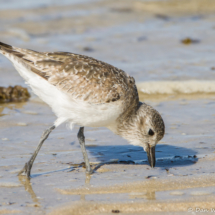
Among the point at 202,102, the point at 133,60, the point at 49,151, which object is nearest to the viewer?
the point at 49,151

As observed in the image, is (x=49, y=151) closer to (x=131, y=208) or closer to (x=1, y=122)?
(x=1, y=122)

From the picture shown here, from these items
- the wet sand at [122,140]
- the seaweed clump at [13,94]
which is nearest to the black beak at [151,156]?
the wet sand at [122,140]

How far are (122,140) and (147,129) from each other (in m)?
1.18

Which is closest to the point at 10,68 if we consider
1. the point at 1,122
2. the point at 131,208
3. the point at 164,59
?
the point at 1,122

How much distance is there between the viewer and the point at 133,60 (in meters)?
12.8

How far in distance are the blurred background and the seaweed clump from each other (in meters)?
0.97

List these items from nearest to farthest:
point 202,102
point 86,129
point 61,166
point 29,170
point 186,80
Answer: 1. point 29,170
2. point 61,166
3. point 86,129
4. point 202,102
5. point 186,80

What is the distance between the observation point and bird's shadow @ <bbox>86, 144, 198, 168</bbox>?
7.10m

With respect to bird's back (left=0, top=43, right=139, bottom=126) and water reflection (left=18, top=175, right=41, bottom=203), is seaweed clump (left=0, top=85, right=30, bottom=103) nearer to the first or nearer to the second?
bird's back (left=0, top=43, right=139, bottom=126)

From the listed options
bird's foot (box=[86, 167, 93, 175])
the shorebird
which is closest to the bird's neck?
the shorebird

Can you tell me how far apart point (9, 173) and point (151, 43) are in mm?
9082

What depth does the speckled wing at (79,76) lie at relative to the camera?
6.45 metres

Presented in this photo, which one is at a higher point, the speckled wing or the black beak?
the speckled wing

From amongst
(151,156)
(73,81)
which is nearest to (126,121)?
(151,156)
